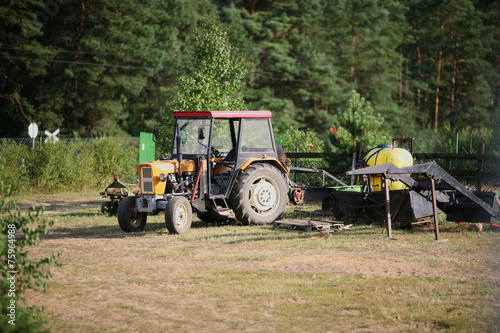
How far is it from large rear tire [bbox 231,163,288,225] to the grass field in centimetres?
79

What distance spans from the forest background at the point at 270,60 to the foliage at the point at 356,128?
19752mm

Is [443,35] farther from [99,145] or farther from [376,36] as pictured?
[99,145]

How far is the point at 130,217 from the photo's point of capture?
12797 millimetres

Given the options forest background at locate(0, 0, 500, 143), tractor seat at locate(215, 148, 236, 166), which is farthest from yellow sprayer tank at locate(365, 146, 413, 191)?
forest background at locate(0, 0, 500, 143)

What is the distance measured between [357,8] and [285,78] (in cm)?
1112

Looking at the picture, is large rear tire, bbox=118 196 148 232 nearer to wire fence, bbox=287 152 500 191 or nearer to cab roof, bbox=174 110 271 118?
cab roof, bbox=174 110 271 118

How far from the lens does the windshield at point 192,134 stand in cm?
1318

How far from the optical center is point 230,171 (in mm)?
13250

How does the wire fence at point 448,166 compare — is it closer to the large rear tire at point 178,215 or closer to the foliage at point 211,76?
the foliage at point 211,76

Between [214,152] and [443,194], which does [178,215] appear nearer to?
[214,152]

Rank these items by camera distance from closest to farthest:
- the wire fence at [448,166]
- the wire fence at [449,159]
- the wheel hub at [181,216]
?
1. the wheel hub at [181,216]
2. the wire fence at [448,166]
3. the wire fence at [449,159]

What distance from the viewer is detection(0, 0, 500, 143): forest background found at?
134 feet

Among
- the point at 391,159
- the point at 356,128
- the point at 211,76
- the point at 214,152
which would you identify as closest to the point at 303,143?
the point at 211,76

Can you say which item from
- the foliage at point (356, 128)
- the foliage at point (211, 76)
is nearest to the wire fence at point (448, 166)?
the foliage at point (356, 128)
